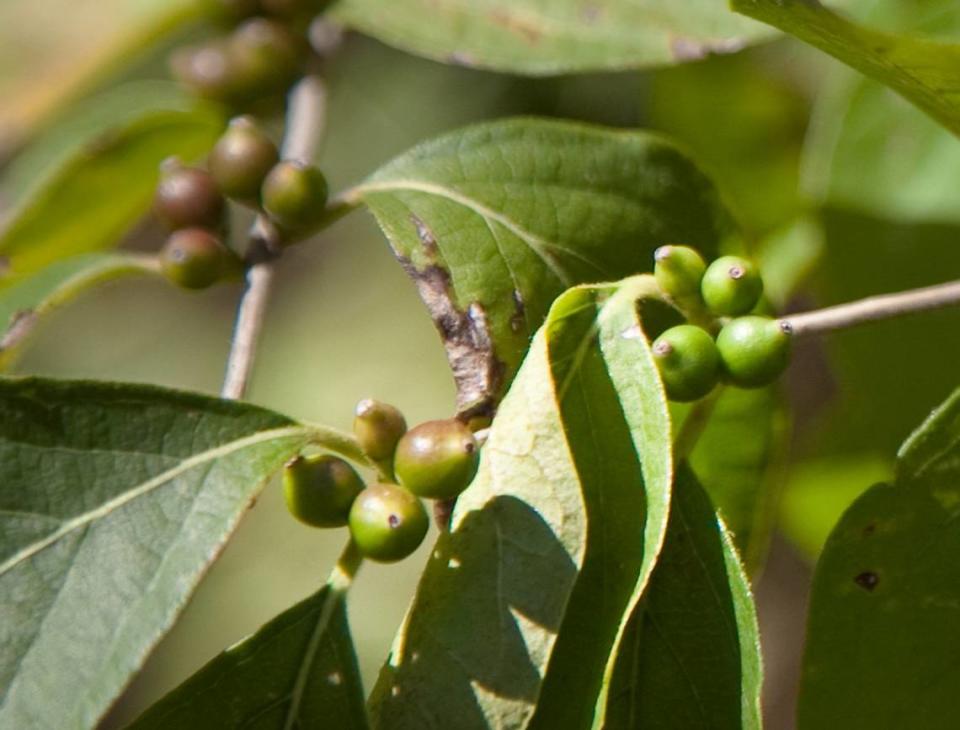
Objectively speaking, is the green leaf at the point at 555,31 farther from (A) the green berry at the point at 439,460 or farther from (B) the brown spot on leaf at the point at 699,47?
(A) the green berry at the point at 439,460

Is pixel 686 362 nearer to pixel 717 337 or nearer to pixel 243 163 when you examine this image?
pixel 717 337

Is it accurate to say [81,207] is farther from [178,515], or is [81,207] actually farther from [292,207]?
[178,515]

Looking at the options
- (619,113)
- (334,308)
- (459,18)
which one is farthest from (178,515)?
(334,308)

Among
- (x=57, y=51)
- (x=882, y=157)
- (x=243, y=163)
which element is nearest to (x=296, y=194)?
(x=243, y=163)

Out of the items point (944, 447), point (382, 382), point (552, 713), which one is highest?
point (944, 447)

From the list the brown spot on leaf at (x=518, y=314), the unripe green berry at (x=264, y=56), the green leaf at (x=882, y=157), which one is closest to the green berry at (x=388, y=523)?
the brown spot on leaf at (x=518, y=314)
